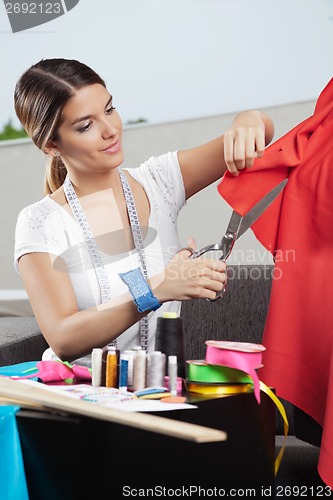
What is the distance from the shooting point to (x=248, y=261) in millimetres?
2811

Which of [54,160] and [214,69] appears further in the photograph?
[214,69]

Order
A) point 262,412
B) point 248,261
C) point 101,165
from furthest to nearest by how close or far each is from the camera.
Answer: point 248,261, point 101,165, point 262,412

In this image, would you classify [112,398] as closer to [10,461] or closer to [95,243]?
[10,461]

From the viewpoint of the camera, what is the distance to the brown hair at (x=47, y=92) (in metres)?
1.60

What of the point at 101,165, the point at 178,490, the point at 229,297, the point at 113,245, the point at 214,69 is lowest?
the point at 178,490

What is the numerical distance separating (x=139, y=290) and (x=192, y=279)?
0.10 meters

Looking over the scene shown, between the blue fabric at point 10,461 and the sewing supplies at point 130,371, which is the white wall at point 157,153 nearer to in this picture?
the sewing supplies at point 130,371

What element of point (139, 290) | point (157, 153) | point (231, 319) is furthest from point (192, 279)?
point (157, 153)

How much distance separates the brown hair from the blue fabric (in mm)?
792

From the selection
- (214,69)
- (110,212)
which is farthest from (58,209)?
(214,69)

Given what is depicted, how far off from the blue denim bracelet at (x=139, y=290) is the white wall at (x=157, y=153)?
5.31 feet

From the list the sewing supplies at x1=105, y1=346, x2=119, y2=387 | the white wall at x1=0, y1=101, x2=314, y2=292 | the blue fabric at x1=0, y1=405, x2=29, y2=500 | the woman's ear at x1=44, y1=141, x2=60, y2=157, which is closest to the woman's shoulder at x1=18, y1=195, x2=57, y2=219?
the woman's ear at x1=44, y1=141, x2=60, y2=157

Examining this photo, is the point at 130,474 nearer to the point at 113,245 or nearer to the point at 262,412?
the point at 262,412

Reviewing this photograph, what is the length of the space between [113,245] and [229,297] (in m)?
0.58
